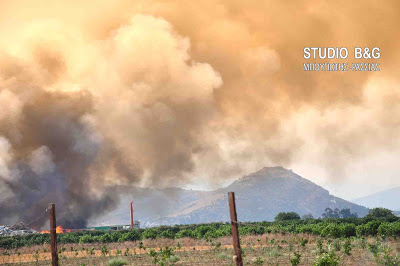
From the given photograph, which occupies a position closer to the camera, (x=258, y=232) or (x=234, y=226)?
(x=234, y=226)

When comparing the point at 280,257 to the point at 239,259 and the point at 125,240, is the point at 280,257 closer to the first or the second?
the point at 239,259

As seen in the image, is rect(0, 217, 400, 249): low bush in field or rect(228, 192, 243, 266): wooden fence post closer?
rect(228, 192, 243, 266): wooden fence post

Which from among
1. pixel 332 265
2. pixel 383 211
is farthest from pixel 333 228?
pixel 383 211

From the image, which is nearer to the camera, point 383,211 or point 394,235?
point 394,235

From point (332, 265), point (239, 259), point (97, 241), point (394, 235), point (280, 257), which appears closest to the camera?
point (239, 259)

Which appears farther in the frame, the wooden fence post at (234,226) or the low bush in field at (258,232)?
the low bush in field at (258,232)

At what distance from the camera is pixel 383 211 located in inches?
5089

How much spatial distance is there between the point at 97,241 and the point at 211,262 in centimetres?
4295

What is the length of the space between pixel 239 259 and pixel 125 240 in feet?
188

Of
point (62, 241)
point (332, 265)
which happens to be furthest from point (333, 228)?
point (62, 241)

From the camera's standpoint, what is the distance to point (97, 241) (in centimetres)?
7669

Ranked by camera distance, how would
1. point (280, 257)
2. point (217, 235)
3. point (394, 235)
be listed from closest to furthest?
point (280, 257)
point (394, 235)
point (217, 235)

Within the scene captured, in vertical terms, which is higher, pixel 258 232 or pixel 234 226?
pixel 234 226

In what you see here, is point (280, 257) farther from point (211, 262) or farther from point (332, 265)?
point (332, 265)
